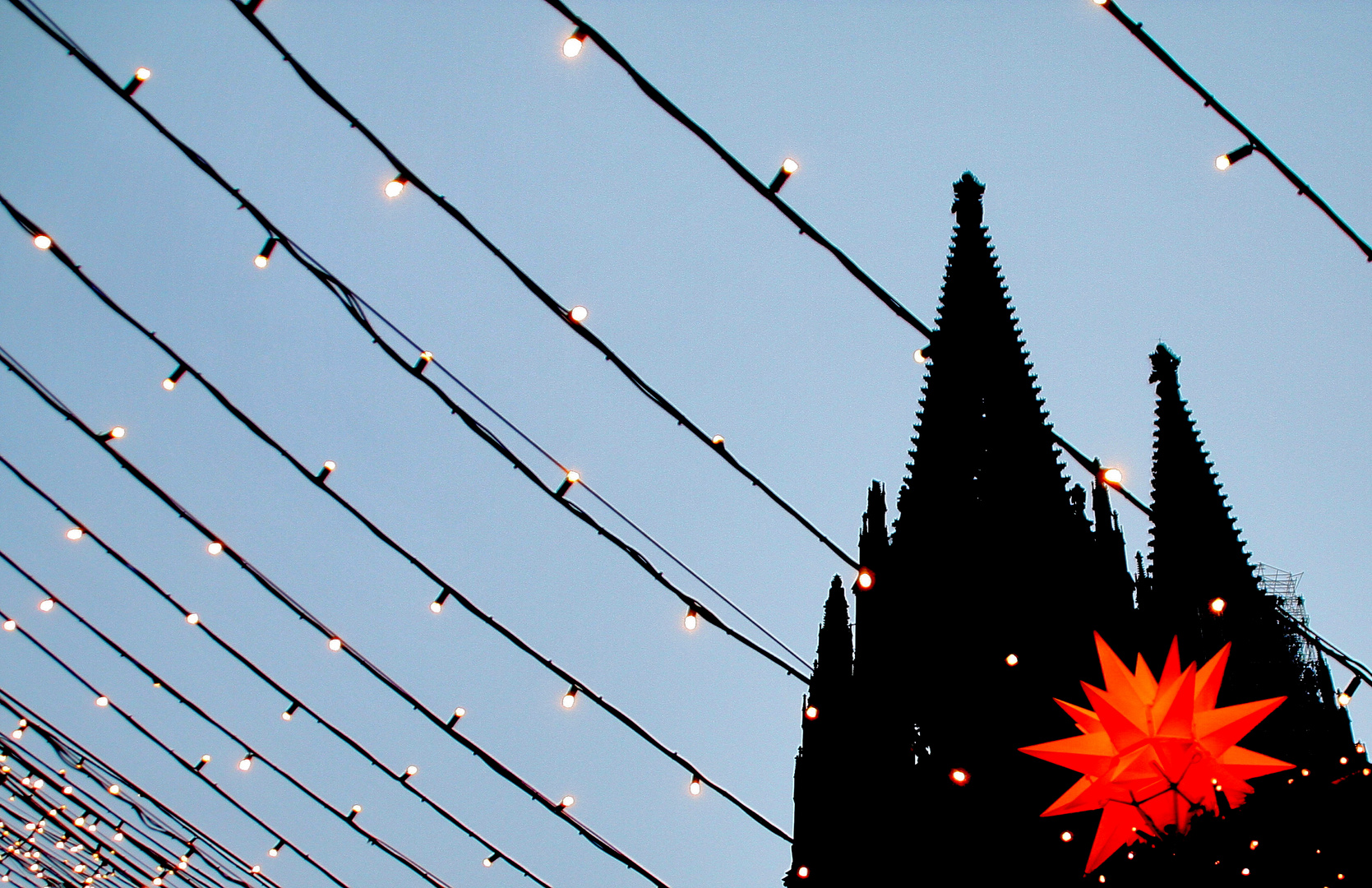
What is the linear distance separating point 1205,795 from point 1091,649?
12.6 meters

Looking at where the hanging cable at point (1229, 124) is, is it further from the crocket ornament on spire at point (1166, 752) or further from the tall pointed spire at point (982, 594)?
the tall pointed spire at point (982, 594)

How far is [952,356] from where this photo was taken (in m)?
22.0

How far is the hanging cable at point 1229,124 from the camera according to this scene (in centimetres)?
395

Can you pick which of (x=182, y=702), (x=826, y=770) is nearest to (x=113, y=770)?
(x=182, y=702)

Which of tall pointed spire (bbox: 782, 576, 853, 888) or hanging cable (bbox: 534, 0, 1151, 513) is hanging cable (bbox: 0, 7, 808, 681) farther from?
tall pointed spire (bbox: 782, 576, 853, 888)

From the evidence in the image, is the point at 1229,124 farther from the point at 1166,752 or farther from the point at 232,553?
the point at 232,553

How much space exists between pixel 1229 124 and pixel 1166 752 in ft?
9.26

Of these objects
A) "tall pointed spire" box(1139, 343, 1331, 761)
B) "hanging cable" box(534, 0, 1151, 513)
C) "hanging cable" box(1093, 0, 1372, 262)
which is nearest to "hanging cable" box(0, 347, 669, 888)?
"hanging cable" box(534, 0, 1151, 513)

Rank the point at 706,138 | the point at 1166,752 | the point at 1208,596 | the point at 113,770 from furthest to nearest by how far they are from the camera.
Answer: the point at 1208,596 < the point at 113,770 < the point at 1166,752 < the point at 706,138

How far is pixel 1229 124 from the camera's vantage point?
4.23 meters

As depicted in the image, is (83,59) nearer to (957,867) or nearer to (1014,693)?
(957,867)

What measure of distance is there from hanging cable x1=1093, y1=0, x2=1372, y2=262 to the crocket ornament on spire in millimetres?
2044

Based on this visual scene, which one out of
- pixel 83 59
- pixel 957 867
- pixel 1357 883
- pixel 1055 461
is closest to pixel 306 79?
pixel 83 59

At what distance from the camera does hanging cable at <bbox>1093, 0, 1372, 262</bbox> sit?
3.95 metres
